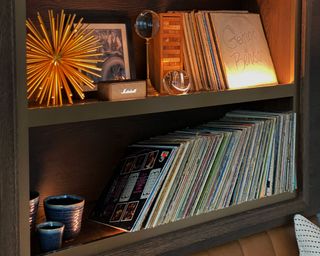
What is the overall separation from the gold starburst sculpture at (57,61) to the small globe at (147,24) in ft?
0.58

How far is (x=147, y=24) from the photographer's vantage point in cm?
179

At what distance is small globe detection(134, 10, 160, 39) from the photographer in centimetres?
178

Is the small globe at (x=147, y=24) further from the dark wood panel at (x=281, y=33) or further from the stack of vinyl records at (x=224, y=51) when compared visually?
the dark wood panel at (x=281, y=33)

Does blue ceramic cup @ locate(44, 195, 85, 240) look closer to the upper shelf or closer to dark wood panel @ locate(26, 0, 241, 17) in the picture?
the upper shelf

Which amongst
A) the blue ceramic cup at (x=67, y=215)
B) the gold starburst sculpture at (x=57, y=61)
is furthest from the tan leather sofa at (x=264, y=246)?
the gold starburst sculpture at (x=57, y=61)

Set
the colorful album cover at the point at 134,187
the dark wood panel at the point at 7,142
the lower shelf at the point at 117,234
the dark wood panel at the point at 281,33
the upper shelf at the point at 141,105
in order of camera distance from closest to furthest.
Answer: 1. the dark wood panel at the point at 7,142
2. the upper shelf at the point at 141,105
3. the lower shelf at the point at 117,234
4. the colorful album cover at the point at 134,187
5. the dark wood panel at the point at 281,33

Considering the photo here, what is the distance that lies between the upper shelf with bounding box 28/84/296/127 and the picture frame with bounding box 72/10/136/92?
18 cm

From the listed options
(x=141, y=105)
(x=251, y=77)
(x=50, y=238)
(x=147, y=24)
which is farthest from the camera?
(x=251, y=77)

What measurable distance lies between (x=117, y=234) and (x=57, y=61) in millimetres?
477

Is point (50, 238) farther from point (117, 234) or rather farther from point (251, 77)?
point (251, 77)

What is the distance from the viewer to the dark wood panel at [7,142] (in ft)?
4.35

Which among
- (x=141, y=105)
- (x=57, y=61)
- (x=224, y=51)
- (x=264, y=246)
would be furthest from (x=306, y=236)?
(x=57, y=61)

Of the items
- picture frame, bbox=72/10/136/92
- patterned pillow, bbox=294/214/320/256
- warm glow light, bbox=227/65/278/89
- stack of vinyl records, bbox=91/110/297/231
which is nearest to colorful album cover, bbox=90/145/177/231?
stack of vinyl records, bbox=91/110/297/231

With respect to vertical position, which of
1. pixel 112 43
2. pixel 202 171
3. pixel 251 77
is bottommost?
pixel 202 171
